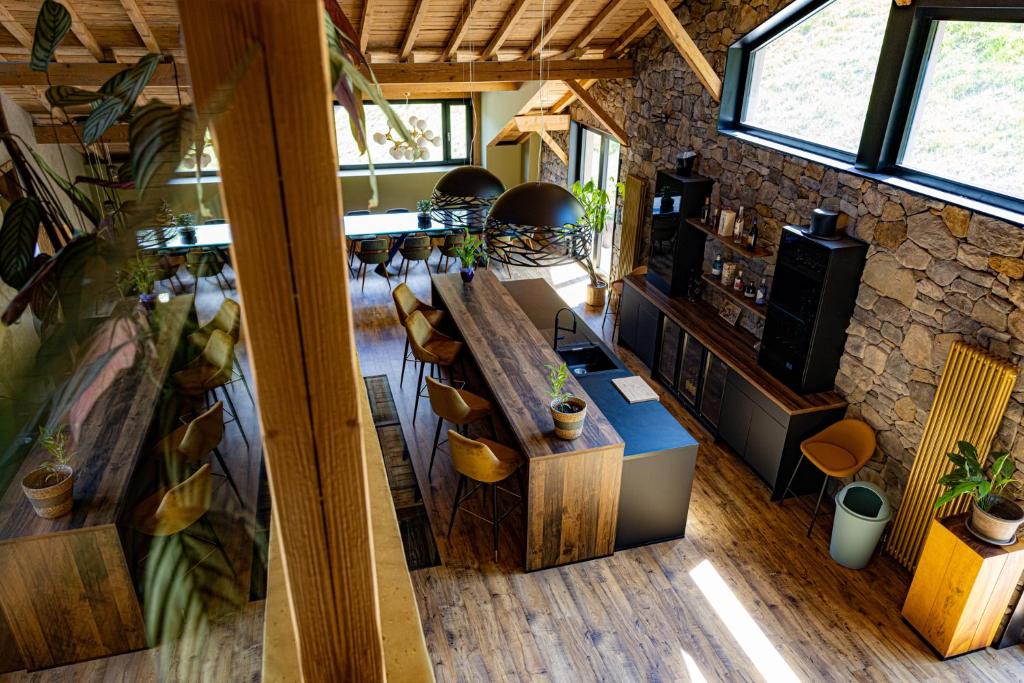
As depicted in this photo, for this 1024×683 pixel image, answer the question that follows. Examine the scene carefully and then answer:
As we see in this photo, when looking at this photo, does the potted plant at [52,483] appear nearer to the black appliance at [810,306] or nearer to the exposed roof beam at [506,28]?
the black appliance at [810,306]

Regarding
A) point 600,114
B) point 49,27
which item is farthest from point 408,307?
point 49,27

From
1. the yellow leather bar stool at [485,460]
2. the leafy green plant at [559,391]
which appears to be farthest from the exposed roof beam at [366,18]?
the yellow leather bar stool at [485,460]

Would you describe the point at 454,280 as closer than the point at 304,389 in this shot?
No

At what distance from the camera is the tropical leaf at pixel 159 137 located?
621mm

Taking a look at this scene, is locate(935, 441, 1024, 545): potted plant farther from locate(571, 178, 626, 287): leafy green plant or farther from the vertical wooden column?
locate(571, 178, 626, 287): leafy green plant

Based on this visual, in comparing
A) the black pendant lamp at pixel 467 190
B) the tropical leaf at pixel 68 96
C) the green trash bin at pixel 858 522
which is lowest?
the green trash bin at pixel 858 522

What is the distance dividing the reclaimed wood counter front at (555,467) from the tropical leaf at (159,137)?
3647 mm

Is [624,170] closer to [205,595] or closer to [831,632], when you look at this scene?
[831,632]

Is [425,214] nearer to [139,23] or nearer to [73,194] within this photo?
[139,23]

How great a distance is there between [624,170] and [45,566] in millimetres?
6773

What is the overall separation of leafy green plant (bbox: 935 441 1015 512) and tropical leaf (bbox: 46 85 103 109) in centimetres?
418

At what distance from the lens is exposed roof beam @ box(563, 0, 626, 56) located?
21.3 ft

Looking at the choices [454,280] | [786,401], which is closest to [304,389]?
[786,401]

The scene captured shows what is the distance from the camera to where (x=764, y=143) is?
5645 millimetres
